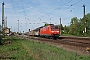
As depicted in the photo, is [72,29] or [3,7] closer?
[3,7]

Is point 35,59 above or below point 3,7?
below

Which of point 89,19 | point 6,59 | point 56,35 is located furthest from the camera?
point 89,19

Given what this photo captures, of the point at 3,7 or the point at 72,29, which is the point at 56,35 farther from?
the point at 72,29

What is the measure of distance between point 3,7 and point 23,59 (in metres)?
42.3

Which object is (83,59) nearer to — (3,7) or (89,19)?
(3,7)

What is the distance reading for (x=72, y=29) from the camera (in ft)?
373

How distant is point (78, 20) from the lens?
128m

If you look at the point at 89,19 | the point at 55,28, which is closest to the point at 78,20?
the point at 89,19

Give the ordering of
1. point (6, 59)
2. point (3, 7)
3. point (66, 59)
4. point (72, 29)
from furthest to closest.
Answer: point (72, 29), point (3, 7), point (6, 59), point (66, 59)

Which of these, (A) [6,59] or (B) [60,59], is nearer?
(B) [60,59]

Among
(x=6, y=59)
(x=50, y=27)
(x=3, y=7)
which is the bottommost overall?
(x=6, y=59)

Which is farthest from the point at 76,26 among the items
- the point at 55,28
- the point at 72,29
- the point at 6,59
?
the point at 6,59

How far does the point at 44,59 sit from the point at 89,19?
117480 mm

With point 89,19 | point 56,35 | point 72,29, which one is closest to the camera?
point 56,35
